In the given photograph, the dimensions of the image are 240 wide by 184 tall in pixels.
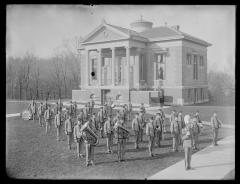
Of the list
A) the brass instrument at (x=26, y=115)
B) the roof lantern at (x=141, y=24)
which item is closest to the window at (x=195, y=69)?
the roof lantern at (x=141, y=24)

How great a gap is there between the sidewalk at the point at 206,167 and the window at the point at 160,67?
1458 centimetres

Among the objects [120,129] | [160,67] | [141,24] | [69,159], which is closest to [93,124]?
[120,129]

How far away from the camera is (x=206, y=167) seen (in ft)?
41.9

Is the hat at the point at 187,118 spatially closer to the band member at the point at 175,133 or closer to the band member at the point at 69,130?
the band member at the point at 175,133

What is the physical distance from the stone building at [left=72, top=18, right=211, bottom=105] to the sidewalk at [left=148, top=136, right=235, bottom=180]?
7.41 m

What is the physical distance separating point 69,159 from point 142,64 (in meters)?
18.5

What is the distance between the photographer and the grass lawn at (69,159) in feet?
41.5

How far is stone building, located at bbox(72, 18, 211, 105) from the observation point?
23.8 meters

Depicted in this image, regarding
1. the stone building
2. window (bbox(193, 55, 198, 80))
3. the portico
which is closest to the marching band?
the stone building

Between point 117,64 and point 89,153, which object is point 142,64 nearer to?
point 117,64

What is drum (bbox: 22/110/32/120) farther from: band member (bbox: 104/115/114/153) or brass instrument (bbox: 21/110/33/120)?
band member (bbox: 104/115/114/153)

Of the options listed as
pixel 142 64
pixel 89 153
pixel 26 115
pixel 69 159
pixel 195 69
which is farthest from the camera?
pixel 142 64
